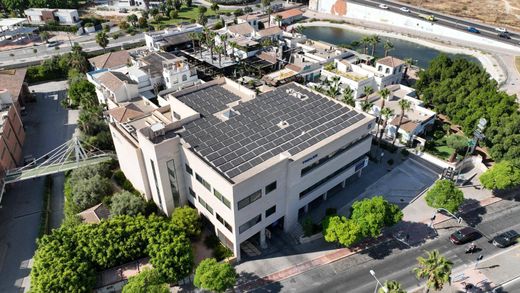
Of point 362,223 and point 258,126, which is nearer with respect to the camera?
point 362,223

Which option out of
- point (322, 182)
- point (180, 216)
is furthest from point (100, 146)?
point (322, 182)

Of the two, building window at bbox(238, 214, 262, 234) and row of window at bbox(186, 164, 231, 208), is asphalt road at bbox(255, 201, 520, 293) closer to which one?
building window at bbox(238, 214, 262, 234)

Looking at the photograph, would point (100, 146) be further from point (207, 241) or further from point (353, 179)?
point (353, 179)

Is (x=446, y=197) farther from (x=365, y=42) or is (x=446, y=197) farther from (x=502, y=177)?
(x=365, y=42)

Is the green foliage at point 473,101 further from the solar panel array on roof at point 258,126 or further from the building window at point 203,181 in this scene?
the building window at point 203,181

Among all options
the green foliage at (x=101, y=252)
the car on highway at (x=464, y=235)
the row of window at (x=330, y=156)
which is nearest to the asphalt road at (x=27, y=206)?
the green foliage at (x=101, y=252)

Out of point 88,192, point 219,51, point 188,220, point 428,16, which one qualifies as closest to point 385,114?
point 188,220
